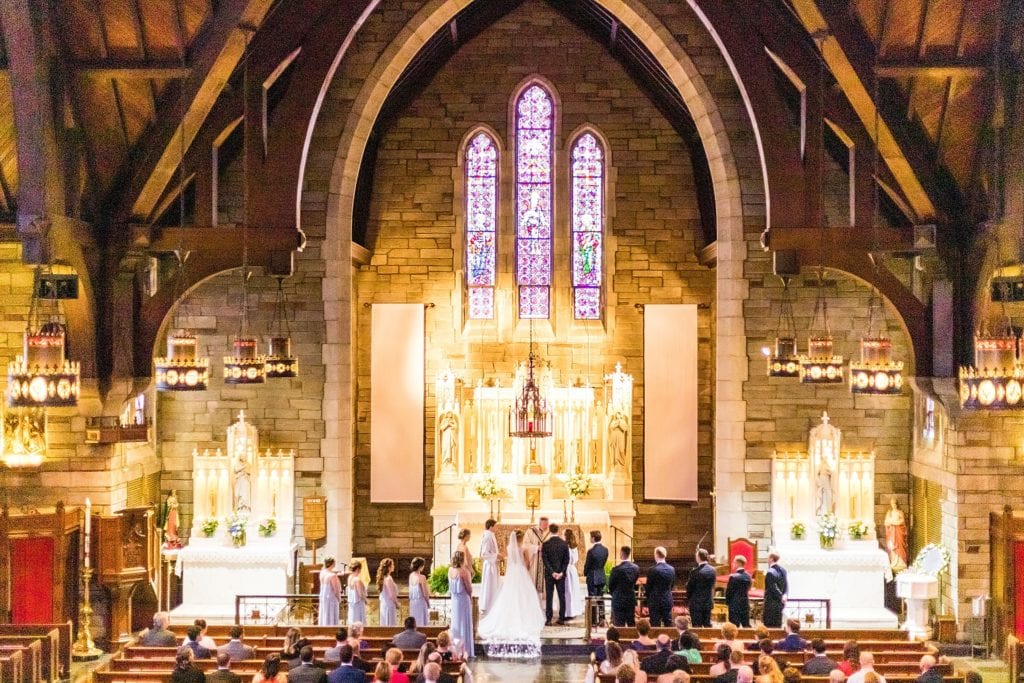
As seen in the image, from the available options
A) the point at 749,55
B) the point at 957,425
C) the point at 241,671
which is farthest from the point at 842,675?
the point at 749,55

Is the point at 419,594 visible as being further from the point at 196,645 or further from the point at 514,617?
the point at 196,645

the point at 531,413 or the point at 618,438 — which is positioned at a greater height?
the point at 531,413

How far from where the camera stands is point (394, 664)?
10.5 m

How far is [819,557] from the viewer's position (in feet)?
57.9

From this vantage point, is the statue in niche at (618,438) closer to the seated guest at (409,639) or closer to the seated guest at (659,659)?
the seated guest at (409,639)

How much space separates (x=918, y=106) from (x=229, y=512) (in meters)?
11.2

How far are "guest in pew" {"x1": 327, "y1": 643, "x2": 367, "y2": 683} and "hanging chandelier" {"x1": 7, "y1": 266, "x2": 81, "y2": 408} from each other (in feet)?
14.3

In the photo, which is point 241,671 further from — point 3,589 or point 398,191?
point 398,191

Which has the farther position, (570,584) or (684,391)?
(684,391)

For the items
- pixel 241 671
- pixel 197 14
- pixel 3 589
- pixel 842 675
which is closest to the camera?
pixel 842 675

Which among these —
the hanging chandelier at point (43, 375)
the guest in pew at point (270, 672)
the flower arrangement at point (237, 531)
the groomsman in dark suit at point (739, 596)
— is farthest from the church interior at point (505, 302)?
the guest in pew at point (270, 672)

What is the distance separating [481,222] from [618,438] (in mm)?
4692

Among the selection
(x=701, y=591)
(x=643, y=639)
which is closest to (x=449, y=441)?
(x=701, y=591)

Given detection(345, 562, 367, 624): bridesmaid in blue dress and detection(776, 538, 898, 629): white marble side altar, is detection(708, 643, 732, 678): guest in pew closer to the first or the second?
detection(345, 562, 367, 624): bridesmaid in blue dress
